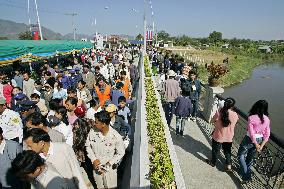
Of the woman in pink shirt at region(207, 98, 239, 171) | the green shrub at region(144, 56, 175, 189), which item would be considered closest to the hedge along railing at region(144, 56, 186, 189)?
the green shrub at region(144, 56, 175, 189)

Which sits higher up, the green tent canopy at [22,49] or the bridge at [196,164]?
the green tent canopy at [22,49]

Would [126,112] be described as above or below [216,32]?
below

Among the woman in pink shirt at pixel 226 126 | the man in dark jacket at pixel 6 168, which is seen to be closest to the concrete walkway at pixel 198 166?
the woman in pink shirt at pixel 226 126

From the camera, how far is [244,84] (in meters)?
37.3

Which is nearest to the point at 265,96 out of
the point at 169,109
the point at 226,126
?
the point at 169,109

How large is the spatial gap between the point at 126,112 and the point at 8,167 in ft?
9.96

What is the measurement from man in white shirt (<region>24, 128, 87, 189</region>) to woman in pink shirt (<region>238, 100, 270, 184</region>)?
3.43 metres

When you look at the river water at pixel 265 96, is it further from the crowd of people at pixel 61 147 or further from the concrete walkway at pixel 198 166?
the crowd of people at pixel 61 147

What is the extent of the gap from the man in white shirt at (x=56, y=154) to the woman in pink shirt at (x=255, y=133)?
11.3 ft

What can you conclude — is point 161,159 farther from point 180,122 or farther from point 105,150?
point 180,122

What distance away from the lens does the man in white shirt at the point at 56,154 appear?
3303 millimetres

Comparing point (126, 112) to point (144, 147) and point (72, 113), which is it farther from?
point (144, 147)

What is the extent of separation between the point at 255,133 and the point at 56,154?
3.78 metres

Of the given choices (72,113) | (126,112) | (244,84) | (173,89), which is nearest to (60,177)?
(72,113)
